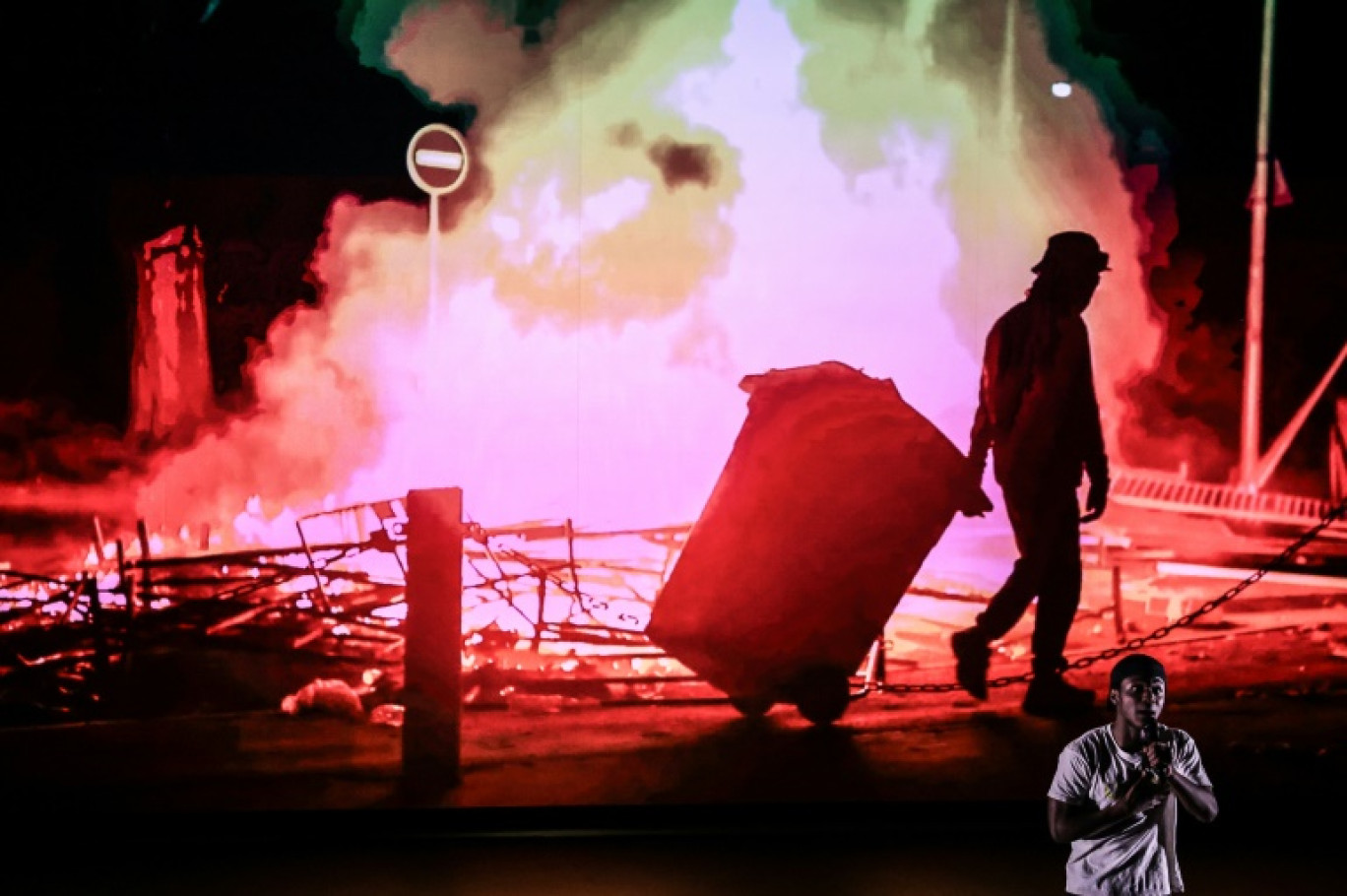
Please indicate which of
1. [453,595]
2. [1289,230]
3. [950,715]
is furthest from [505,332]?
[1289,230]

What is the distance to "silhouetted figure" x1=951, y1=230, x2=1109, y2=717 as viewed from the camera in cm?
472

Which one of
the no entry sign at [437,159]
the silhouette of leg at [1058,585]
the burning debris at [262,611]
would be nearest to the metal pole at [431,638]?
the burning debris at [262,611]

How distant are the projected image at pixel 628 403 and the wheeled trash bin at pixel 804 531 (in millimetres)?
18

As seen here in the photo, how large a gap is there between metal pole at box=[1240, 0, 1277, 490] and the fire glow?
18.1 inches

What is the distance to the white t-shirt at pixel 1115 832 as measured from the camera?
102 inches

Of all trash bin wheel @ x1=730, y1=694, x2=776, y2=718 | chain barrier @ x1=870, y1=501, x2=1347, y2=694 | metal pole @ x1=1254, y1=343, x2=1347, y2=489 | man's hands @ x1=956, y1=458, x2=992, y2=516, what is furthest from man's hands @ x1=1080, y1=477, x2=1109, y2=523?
trash bin wheel @ x1=730, y1=694, x2=776, y2=718

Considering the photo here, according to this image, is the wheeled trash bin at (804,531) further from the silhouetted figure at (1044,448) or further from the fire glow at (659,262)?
the silhouetted figure at (1044,448)

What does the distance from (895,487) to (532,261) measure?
181 centimetres

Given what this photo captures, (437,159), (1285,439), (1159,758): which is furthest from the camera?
(1285,439)

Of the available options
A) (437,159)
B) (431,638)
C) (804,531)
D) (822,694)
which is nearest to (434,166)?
(437,159)

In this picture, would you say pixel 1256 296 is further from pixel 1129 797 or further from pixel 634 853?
pixel 634 853

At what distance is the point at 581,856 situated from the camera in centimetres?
447

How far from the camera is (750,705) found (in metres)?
4.71

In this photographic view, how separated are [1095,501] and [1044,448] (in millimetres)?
328
